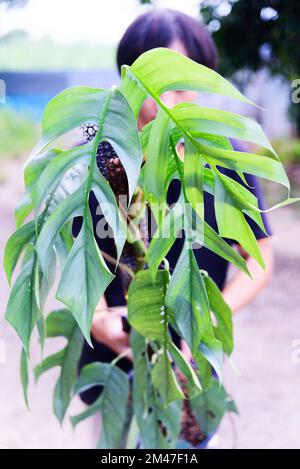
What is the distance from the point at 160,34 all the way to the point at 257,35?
2892mm

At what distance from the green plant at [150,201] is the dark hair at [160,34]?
0.86 ft

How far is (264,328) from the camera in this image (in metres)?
2.23

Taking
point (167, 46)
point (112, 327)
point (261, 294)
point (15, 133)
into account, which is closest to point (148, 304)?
point (112, 327)

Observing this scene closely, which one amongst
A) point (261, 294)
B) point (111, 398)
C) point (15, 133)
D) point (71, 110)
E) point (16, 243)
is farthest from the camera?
point (15, 133)

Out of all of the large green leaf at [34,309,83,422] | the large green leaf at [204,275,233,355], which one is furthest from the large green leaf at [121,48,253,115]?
the large green leaf at [34,309,83,422]

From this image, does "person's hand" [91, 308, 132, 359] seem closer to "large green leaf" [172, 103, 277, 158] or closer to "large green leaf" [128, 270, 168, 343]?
"large green leaf" [128, 270, 168, 343]

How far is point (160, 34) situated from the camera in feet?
2.31

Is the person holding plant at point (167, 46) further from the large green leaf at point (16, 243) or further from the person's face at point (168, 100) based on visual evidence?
the large green leaf at point (16, 243)

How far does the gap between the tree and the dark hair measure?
233 cm

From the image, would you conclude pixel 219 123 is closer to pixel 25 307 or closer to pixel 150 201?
pixel 150 201

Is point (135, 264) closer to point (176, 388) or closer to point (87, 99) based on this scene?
point (176, 388)

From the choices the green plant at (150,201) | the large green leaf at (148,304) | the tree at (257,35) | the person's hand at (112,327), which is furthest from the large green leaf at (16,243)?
the tree at (257,35)

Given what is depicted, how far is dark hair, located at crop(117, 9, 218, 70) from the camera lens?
27.6 inches
